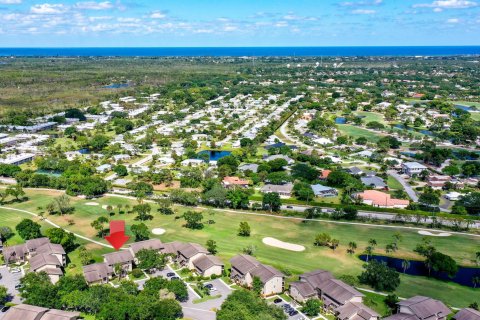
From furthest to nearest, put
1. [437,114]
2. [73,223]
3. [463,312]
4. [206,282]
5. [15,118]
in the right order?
[437,114]
[15,118]
[73,223]
[206,282]
[463,312]

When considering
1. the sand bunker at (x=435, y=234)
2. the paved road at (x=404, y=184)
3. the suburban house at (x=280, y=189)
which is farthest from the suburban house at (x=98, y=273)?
the paved road at (x=404, y=184)

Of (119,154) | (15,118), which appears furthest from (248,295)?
(15,118)

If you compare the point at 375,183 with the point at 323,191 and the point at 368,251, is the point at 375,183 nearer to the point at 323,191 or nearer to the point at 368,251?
the point at 323,191

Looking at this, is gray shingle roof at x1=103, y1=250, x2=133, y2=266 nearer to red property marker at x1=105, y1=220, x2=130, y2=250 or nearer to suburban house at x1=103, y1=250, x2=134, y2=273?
suburban house at x1=103, y1=250, x2=134, y2=273

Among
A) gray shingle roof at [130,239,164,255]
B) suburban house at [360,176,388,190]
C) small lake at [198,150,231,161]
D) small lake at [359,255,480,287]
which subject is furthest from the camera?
small lake at [198,150,231,161]

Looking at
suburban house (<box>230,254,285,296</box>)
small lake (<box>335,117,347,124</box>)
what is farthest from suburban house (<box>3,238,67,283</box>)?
small lake (<box>335,117,347,124</box>)

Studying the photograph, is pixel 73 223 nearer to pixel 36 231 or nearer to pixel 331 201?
pixel 36 231

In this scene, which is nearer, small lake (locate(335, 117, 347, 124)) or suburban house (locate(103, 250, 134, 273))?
suburban house (locate(103, 250, 134, 273))
